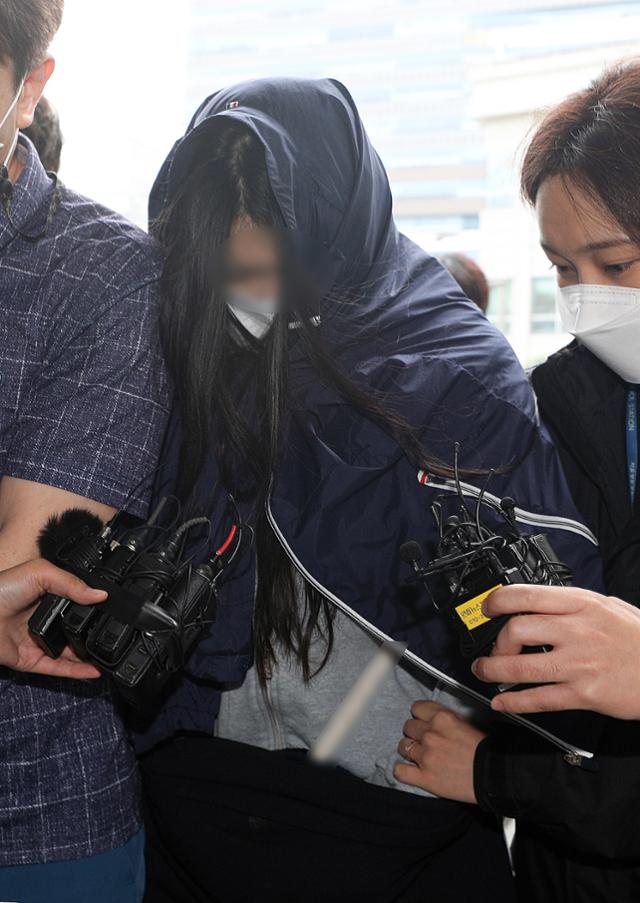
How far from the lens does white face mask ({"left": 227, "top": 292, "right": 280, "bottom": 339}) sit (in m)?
1.05

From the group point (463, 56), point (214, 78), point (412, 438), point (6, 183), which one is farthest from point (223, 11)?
point (412, 438)

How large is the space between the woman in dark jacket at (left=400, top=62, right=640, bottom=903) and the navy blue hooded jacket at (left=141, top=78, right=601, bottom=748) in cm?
10

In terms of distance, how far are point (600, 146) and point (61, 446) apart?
69 cm

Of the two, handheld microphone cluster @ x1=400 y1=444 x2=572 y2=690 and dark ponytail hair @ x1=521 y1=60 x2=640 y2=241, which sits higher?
dark ponytail hair @ x1=521 y1=60 x2=640 y2=241

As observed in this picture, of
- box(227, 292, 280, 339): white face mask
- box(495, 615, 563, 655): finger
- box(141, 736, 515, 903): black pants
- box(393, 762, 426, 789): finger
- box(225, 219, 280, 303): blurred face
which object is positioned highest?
box(225, 219, 280, 303): blurred face

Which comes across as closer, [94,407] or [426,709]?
[94,407]

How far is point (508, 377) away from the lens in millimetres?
993

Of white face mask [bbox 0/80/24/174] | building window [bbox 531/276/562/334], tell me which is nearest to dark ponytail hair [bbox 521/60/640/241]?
white face mask [bbox 0/80/24/174]

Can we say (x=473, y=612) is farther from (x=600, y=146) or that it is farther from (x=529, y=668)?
(x=600, y=146)

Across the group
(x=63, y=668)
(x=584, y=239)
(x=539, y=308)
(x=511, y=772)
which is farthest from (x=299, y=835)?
(x=539, y=308)

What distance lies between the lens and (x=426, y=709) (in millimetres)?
1041

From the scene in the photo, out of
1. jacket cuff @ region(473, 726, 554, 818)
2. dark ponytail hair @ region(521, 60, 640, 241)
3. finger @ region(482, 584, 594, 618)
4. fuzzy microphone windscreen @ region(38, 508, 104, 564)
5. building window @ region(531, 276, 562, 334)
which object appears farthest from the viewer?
building window @ region(531, 276, 562, 334)

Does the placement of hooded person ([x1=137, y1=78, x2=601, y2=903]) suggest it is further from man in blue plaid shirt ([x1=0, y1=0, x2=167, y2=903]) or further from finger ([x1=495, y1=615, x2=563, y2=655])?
finger ([x1=495, y1=615, x2=563, y2=655])

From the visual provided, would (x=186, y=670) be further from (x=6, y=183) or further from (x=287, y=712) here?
(x=6, y=183)
